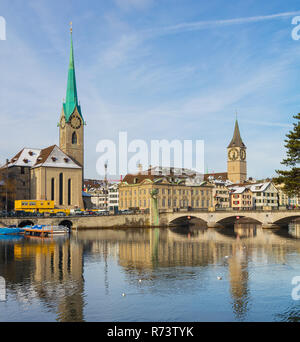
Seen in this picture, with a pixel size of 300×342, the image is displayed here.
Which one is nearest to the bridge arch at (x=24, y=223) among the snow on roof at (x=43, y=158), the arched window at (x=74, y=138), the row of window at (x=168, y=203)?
the snow on roof at (x=43, y=158)

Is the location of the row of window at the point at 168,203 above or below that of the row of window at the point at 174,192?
below

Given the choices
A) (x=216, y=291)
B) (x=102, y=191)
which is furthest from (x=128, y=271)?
(x=102, y=191)

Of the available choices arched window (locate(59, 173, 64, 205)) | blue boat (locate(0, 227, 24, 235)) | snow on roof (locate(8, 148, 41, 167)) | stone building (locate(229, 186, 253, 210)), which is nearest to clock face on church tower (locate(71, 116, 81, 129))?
snow on roof (locate(8, 148, 41, 167))

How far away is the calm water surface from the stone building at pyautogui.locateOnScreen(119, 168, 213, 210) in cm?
7011

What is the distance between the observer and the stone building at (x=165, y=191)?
11819 centimetres

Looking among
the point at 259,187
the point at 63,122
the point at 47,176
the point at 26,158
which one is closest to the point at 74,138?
the point at 63,122

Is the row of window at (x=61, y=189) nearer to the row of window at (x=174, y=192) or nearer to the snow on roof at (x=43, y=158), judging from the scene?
the snow on roof at (x=43, y=158)

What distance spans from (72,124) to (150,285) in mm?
98021

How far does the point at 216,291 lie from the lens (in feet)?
87.0

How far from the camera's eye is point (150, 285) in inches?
1118

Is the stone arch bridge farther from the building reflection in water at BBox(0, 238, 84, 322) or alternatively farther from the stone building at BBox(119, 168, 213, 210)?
the building reflection in water at BBox(0, 238, 84, 322)

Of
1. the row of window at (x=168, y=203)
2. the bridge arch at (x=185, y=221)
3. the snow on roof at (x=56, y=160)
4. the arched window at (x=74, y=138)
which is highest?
the arched window at (x=74, y=138)

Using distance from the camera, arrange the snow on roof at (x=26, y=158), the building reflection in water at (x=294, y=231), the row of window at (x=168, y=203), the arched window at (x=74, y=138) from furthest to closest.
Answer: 1. the arched window at (x=74, y=138)
2. the row of window at (x=168, y=203)
3. the snow on roof at (x=26, y=158)
4. the building reflection in water at (x=294, y=231)
